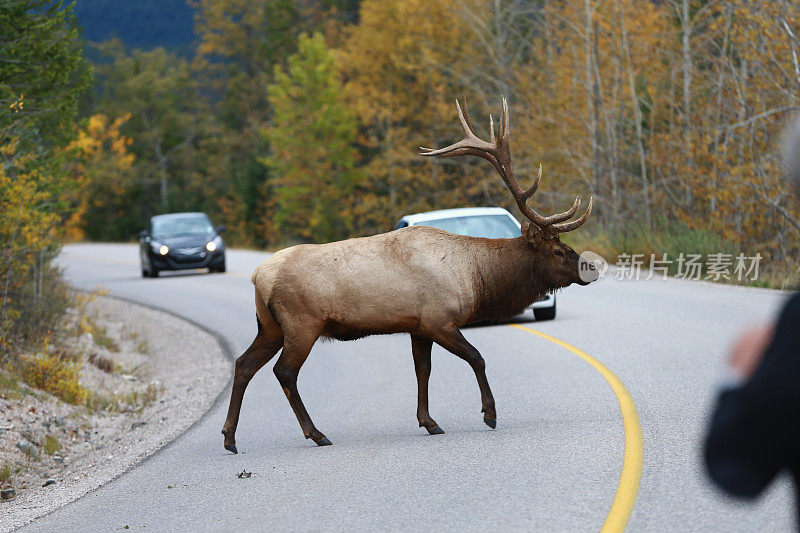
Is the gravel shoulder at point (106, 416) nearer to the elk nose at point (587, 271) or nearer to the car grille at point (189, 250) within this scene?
the elk nose at point (587, 271)

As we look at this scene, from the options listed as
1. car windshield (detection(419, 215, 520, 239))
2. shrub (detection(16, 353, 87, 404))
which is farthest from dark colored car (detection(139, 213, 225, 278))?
shrub (detection(16, 353, 87, 404))

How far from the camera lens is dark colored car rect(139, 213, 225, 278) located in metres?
Answer: 29.6

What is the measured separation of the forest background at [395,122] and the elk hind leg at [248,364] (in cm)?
425

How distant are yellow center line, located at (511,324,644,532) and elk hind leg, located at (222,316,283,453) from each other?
111 inches

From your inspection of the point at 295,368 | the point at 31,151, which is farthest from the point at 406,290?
the point at 31,151

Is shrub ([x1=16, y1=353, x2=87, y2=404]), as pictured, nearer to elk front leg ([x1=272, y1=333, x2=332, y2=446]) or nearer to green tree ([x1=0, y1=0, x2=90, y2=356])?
green tree ([x1=0, y1=0, x2=90, y2=356])

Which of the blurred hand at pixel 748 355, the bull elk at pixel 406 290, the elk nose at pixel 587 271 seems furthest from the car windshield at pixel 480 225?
the blurred hand at pixel 748 355

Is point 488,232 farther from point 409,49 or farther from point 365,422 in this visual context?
point 409,49

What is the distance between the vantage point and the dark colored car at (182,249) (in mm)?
29625

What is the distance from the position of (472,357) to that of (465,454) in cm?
96

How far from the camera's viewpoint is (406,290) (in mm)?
8266

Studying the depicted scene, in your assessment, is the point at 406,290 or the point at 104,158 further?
the point at 104,158

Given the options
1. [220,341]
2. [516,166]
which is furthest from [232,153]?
[220,341]

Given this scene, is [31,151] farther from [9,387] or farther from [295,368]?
[295,368]
